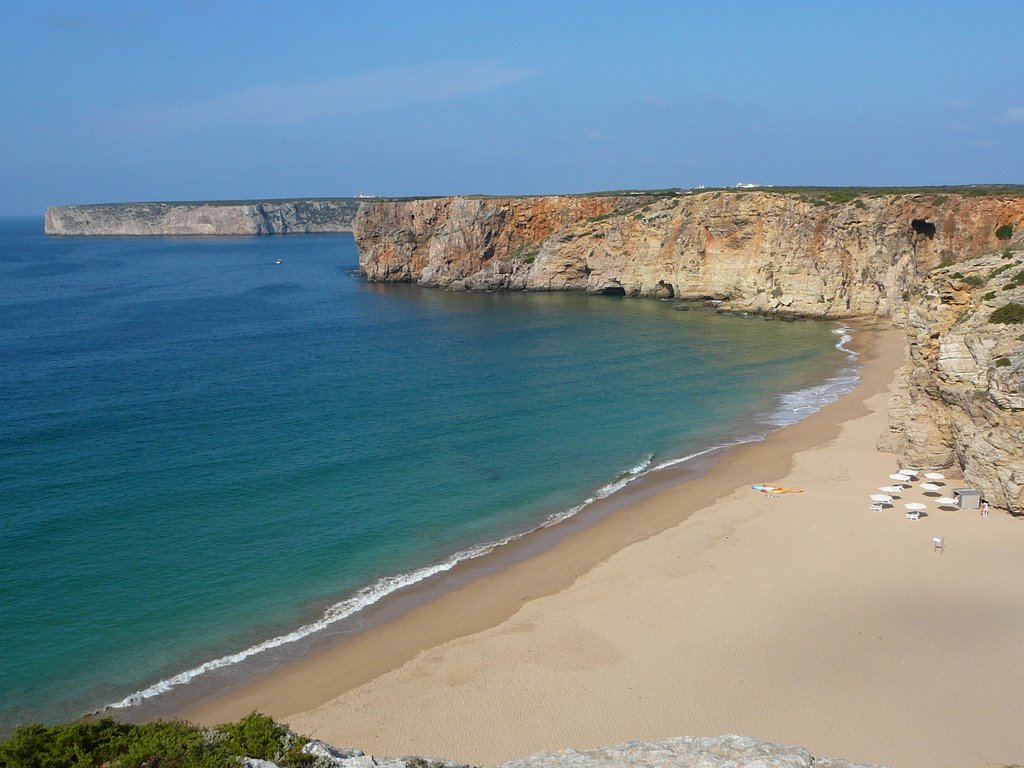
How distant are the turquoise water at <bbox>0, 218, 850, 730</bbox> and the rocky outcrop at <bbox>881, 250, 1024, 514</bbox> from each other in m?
9.02

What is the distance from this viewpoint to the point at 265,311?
7819 cm

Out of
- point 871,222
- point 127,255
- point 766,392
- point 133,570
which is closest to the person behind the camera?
point 133,570

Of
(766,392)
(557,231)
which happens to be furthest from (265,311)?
(766,392)

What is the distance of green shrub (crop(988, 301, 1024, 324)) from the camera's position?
89.1ft

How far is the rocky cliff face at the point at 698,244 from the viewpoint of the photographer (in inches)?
2557

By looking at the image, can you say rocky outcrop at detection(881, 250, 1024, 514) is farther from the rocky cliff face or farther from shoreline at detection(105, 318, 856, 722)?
the rocky cliff face

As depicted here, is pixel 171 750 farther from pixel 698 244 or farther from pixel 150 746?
pixel 698 244

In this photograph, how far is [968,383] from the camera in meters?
27.5

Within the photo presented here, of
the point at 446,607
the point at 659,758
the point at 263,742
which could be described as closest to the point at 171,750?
the point at 263,742

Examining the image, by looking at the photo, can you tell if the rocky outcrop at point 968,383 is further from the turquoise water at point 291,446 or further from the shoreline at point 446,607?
the turquoise water at point 291,446

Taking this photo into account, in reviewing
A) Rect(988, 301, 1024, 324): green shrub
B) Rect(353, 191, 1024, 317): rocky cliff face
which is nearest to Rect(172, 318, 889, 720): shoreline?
Rect(988, 301, 1024, 324): green shrub

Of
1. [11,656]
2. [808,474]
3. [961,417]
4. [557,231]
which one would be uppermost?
[557,231]

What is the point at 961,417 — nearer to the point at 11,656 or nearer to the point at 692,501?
the point at 692,501

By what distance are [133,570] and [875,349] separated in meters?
49.4
